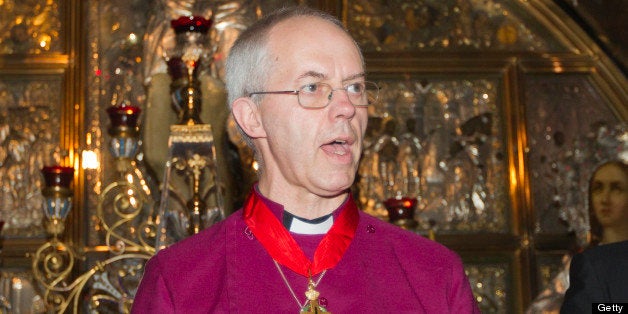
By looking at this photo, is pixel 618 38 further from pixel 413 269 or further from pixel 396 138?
pixel 413 269

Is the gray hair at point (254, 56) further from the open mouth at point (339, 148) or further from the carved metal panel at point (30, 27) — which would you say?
the carved metal panel at point (30, 27)

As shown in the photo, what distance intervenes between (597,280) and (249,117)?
3.23 feet

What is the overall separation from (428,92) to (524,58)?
22.4 inches

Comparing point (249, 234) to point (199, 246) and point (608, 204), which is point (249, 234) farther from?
point (608, 204)

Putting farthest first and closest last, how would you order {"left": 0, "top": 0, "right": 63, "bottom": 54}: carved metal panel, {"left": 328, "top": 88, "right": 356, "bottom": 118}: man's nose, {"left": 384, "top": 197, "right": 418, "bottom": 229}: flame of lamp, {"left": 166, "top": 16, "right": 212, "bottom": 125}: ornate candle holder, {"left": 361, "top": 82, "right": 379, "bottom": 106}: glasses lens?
{"left": 0, "top": 0, "right": 63, "bottom": 54}: carved metal panel
{"left": 384, "top": 197, "right": 418, "bottom": 229}: flame of lamp
{"left": 166, "top": 16, "right": 212, "bottom": 125}: ornate candle holder
{"left": 361, "top": 82, "right": 379, "bottom": 106}: glasses lens
{"left": 328, "top": 88, "right": 356, "bottom": 118}: man's nose

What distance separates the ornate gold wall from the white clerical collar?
3.29 m

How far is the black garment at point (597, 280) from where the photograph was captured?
2.84 metres

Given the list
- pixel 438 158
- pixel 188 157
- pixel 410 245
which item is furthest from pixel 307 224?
pixel 438 158

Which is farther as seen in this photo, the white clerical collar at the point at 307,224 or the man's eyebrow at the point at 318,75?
the white clerical collar at the point at 307,224

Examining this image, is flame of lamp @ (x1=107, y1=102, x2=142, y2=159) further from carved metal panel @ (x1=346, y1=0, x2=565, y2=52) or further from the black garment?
carved metal panel @ (x1=346, y1=0, x2=565, y2=52)

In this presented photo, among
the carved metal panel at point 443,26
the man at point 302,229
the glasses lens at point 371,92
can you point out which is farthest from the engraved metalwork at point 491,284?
A: the man at point 302,229

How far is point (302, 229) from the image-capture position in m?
2.60

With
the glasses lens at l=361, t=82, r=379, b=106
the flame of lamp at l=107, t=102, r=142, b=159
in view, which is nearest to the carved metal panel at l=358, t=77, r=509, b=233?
the flame of lamp at l=107, t=102, r=142, b=159

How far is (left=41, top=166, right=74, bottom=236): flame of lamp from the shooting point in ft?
13.9
